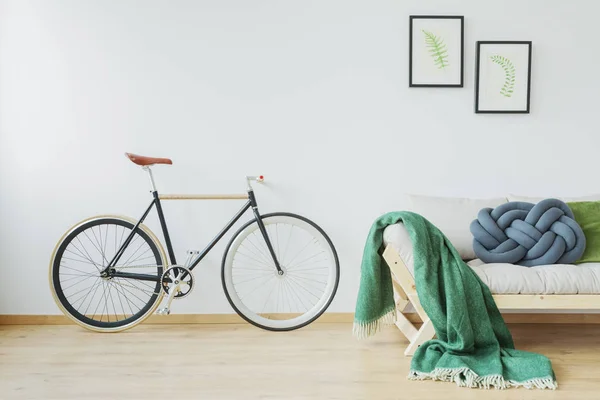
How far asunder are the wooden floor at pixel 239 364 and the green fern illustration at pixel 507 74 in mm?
1336

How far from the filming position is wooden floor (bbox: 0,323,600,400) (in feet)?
7.76

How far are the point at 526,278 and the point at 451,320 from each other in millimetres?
454

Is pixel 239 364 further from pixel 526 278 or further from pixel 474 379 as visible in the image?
pixel 526 278

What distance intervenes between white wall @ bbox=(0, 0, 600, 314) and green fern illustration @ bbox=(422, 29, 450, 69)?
0.47ft

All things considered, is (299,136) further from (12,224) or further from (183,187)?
(12,224)

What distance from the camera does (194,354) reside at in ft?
9.42

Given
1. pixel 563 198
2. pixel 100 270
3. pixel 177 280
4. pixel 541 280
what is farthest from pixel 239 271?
pixel 563 198

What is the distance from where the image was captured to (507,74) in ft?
11.2

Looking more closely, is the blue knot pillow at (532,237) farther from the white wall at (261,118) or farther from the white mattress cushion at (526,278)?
the white wall at (261,118)

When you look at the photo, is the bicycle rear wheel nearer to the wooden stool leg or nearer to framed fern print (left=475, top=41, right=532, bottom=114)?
the wooden stool leg

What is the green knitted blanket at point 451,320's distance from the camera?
8.05 ft

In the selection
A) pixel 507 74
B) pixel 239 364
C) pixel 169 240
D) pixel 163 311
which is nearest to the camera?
pixel 239 364

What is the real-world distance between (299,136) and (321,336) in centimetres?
113

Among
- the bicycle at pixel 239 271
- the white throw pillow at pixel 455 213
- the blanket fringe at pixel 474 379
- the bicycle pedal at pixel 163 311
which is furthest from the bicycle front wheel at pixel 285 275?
the blanket fringe at pixel 474 379
